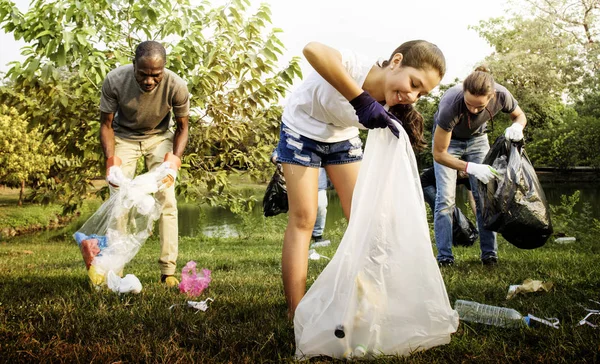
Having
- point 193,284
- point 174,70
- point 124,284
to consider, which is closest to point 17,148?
point 174,70

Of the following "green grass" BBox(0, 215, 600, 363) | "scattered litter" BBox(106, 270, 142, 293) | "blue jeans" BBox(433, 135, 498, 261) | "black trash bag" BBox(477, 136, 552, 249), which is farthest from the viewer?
"blue jeans" BBox(433, 135, 498, 261)

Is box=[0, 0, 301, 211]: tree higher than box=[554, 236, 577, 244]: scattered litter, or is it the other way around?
box=[0, 0, 301, 211]: tree

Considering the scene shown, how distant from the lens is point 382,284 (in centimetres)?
180

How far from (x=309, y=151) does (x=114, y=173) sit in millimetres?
1350

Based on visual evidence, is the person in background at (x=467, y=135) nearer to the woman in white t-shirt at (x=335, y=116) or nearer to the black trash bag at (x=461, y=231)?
the black trash bag at (x=461, y=231)

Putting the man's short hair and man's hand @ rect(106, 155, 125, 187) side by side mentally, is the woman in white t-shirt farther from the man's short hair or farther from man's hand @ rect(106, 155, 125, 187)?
man's hand @ rect(106, 155, 125, 187)

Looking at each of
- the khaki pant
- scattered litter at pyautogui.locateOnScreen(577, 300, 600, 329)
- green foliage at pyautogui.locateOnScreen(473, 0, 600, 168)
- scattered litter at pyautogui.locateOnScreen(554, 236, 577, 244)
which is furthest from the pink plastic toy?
green foliage at pyautogui.locateOnScreen(473, 0, 600, 168)

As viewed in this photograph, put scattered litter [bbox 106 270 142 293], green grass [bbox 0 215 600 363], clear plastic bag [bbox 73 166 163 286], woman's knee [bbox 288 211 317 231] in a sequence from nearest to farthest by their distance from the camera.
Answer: green grass [bbox 0 215 600 363] < woman's knee [bbox 288 211 317 231] < scattered litter [bbox 106 270 142 293] < clear plastic bag [bbox 73 166 163 286]

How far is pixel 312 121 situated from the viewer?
2.21 metres

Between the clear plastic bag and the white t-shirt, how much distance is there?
1087mm

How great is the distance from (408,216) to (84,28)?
12.5 ft

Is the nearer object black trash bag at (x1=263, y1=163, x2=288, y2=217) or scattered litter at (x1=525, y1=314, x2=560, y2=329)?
scattered litter at (x1=525, y1=314, x2=560, y2=329)

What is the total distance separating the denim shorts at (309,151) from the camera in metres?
2.19

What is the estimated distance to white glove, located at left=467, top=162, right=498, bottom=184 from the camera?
320cm
